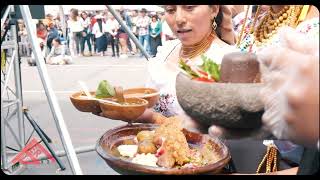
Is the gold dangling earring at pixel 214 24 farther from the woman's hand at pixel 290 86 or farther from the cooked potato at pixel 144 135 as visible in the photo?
the woman's hand at pixel 290 86

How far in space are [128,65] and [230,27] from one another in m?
6.68

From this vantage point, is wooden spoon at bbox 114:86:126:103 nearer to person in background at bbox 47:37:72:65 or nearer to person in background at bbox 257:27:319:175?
person in background at bbox 257:27:319:175

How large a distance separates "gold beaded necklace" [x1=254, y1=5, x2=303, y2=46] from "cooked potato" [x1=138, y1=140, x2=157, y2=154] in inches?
14.6

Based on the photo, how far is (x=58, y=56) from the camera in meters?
8.08

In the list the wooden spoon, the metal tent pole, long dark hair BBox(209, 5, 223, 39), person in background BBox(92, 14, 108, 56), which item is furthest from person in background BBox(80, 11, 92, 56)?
the wooden spoon

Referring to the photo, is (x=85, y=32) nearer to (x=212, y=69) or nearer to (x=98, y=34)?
(x=98, y=34)

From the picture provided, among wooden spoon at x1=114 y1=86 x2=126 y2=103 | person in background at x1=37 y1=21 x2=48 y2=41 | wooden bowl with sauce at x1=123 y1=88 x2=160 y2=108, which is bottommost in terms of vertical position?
person in background at x1=37 y1=21 x2=48 y2=41

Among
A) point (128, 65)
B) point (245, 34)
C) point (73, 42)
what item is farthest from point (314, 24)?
point (73, 42)

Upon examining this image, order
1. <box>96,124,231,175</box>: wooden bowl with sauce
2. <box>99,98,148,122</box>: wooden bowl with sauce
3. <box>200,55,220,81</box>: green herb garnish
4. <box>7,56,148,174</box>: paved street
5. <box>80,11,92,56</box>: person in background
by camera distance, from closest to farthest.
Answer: <box>200,55,220,81</box>: green herb garnish → <box>96,124,231,175</box>: wooden bowl with sauce → <box>99,98,148,122</box>: wooden bowl with sauce → <box>7,56,148,174</box>: paved street → <box>80,11,92,56</box>: person in background

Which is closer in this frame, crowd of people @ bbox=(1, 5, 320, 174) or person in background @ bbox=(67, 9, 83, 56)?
crowd of people @ bbox=(1, 5, 320, 174)

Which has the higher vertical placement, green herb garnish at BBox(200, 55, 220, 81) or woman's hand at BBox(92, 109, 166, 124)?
green herb garnish at BBox(200, 55, 220, 81)

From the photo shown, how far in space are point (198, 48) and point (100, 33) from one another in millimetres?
7136

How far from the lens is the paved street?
2834mm

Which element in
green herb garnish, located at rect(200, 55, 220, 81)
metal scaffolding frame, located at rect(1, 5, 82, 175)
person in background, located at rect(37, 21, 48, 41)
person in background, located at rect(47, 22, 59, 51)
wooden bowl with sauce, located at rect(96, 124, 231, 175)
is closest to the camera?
Answer: green herb garnish, located at rect(200, 55, 220, 81)
